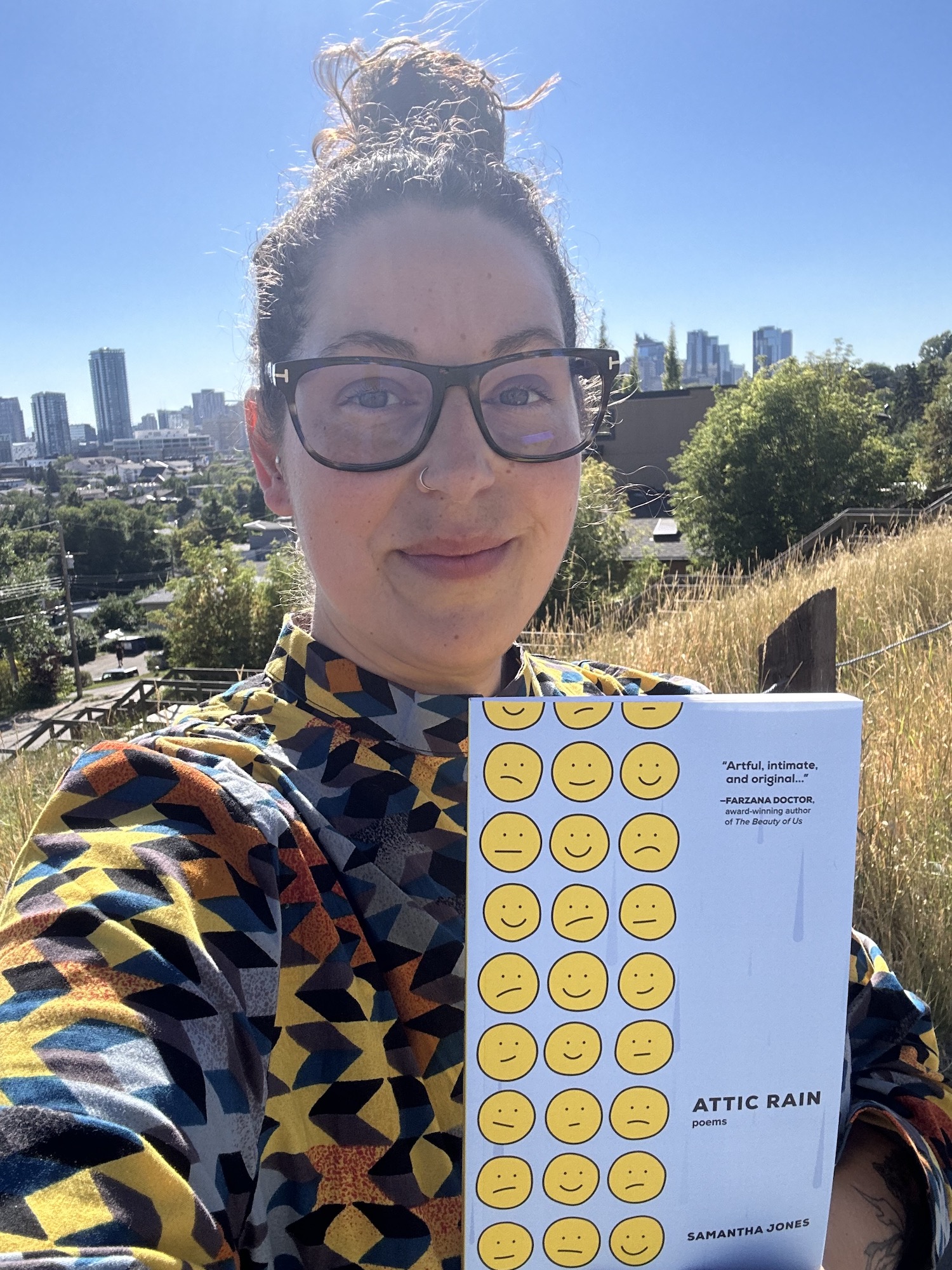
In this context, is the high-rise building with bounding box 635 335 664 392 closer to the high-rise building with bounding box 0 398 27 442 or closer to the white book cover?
the white book cover

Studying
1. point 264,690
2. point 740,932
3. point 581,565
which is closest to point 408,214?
point 264,690

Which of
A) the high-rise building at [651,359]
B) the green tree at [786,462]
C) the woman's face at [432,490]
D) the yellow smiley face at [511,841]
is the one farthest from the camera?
the high-rise building at [651,359]

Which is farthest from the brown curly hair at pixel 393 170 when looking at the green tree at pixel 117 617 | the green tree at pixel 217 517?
the green tree at pixel 117 617

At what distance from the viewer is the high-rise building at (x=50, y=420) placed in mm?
122250

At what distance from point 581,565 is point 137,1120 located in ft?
42.7

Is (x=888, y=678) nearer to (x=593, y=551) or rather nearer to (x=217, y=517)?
(x=593, y=551)

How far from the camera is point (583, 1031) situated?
0.70 metres

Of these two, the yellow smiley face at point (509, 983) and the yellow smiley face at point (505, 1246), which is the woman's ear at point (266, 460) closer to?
the yellow smiley face at point (509, 983)

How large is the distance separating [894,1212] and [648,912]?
1.98ft

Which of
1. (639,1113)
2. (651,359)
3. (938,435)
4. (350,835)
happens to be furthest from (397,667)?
(651,359)

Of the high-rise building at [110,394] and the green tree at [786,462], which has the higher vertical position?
the high-rise building at [110,394]

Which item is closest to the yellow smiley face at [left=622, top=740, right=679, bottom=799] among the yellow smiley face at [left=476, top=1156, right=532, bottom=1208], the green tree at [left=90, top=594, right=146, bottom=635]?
the yellow smiley face at [left=476, top=1156, right=532, bottom=1208]

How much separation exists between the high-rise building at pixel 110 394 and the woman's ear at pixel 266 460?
5973 inches

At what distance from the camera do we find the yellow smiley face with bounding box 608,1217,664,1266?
0.71 metres
